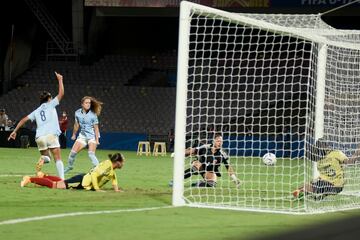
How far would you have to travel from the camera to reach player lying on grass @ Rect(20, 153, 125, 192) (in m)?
13.7

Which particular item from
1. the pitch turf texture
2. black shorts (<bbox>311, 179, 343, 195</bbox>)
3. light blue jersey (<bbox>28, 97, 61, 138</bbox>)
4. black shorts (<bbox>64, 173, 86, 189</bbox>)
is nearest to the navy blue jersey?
the pitch turf texture

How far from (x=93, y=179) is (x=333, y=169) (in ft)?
12.7

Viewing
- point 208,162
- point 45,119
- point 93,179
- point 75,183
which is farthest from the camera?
point 45,119

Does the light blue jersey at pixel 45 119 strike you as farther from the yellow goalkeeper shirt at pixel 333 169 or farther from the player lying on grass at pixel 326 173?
the yellow goalkeeper shirt at pixel 333 169

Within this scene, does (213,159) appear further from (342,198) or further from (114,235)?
(114,235)

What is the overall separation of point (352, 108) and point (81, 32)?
28607 mm

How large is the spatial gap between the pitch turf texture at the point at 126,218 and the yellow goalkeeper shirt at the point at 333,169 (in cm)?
101

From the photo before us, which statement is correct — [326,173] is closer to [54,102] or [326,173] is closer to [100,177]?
[100,177]

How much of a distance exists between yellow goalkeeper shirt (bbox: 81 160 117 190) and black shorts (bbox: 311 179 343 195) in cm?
329

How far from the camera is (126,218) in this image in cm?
1011

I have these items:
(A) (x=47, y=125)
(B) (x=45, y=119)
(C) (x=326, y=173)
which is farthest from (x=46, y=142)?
(C) (x=326, y=173)

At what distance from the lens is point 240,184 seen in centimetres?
1591

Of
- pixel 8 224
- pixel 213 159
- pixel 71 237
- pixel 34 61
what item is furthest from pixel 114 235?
pixel 34 61

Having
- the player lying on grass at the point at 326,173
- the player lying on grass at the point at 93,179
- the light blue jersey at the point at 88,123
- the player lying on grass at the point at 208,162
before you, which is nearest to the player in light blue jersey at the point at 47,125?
the player lying on grass at the point at 93,179
